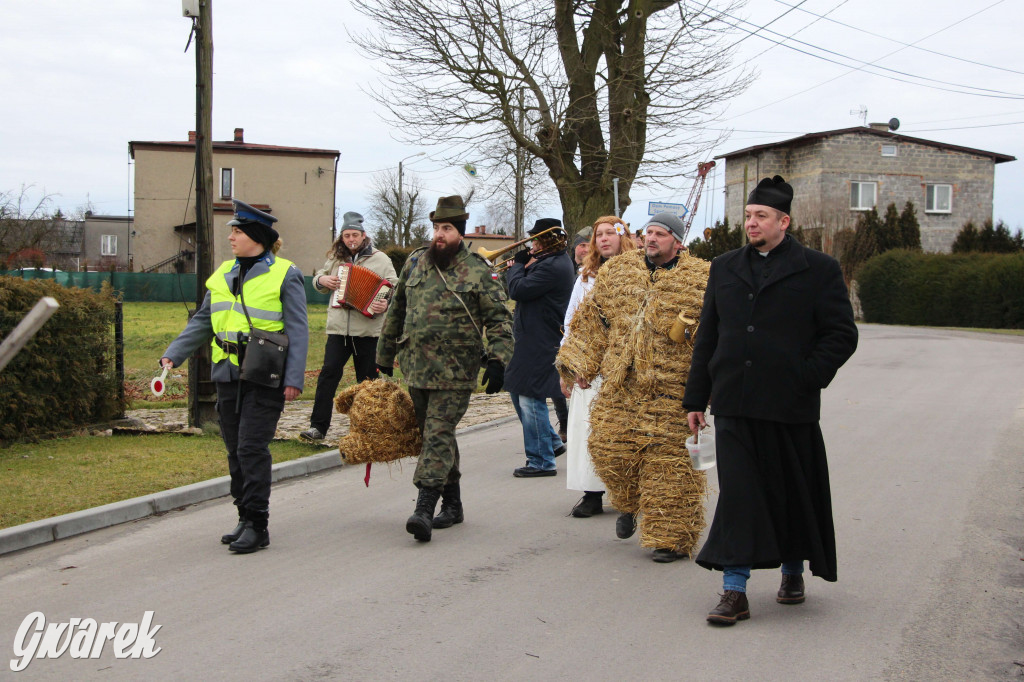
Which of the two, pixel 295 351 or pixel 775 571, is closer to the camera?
pixel 775 571

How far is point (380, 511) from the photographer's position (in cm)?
742

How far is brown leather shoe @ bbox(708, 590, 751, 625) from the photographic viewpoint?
15.7 feet

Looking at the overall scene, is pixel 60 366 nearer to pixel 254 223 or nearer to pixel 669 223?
pixel 254 223

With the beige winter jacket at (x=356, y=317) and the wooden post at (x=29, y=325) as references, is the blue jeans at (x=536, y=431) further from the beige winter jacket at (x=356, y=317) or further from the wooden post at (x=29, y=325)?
the wooden post at (x=29, y=325)

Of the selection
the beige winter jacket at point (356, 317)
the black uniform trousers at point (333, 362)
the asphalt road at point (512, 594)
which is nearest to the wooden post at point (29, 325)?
the asphalt road at point (512, 594)

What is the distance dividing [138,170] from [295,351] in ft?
173

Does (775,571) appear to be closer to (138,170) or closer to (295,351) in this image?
(295,351)

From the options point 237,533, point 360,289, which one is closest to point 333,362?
point 360,289

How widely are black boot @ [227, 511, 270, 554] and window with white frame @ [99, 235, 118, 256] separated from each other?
74.4 m

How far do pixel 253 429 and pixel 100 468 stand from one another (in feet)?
9.61

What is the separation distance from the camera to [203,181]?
1027 cm

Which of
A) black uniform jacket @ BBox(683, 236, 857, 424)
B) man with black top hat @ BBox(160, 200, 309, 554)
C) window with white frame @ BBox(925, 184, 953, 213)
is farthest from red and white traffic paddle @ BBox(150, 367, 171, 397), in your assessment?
window with white frame @ BBox(925, 184, 953, 213)

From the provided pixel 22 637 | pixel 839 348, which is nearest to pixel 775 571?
pixel 839 348

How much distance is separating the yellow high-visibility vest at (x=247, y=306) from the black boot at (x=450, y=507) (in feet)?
5.41
